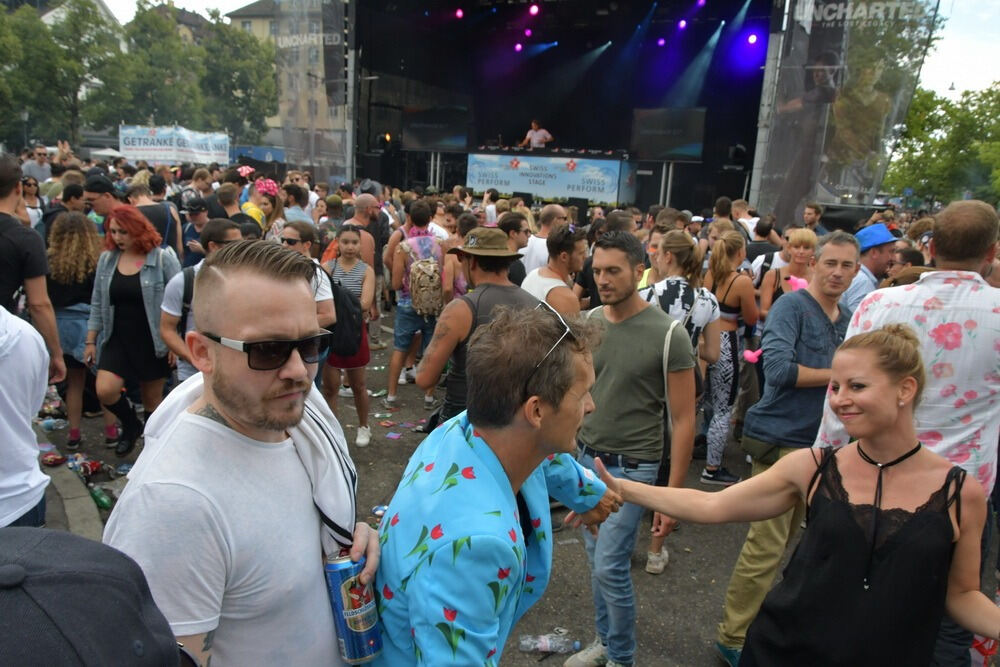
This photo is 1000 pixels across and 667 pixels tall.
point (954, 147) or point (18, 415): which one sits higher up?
point (954, 147)

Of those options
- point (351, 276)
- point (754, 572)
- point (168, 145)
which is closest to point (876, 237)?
point (754, 572)

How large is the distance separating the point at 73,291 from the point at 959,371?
5951mm

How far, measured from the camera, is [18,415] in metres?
2.48

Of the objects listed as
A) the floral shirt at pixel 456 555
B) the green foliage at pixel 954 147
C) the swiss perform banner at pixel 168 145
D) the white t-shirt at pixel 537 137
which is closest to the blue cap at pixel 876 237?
the floral shirt at pixel 456 555

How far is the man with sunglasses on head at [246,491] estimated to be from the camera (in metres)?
1.18

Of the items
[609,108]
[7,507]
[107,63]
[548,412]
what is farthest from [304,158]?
[107,63]

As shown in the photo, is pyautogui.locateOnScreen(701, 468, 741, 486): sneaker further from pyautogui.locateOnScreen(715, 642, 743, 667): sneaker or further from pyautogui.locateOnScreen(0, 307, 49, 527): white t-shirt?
pyautogui.locateOnScreen(0, 307, 49, 527): white t-shirt

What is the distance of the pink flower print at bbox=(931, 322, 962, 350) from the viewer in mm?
2570

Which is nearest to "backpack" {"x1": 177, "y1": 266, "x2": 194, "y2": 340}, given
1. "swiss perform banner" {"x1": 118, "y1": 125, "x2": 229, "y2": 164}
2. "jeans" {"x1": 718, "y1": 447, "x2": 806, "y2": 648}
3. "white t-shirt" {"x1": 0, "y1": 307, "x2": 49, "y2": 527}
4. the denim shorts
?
"white t-shirt" {"x1": 0, "y1": 307, "x2": 49, "y2": 527}

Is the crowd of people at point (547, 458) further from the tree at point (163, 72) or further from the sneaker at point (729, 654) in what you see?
the tree at point (163, 72)

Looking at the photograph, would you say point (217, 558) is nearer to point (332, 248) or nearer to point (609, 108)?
point (332, 248)

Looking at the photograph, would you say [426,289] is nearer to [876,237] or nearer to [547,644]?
[547,644]

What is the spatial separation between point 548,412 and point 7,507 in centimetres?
221

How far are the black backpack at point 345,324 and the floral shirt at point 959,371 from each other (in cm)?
352
